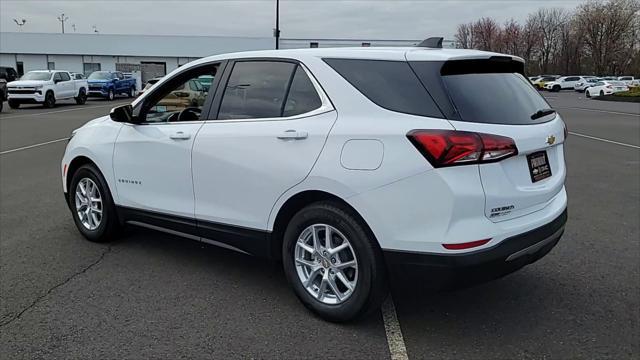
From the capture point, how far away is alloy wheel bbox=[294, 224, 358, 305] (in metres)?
3.55

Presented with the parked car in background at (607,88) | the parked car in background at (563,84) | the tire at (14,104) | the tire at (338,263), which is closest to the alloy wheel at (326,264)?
the tire at (338,263)

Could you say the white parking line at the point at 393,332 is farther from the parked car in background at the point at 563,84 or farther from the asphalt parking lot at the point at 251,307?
the parked car in background at the point at 563,84

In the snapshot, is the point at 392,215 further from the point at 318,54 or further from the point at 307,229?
the point at 318,54

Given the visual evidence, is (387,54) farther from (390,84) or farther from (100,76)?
(100,76)

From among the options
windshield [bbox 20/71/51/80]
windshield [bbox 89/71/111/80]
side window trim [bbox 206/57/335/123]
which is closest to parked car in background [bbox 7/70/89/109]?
windshield [bbox 20/71/51/80]

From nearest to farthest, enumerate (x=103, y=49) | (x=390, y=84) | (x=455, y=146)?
1. (x=455, y=146)
2. (x=390, y=84)
3. (x=103, y=49)

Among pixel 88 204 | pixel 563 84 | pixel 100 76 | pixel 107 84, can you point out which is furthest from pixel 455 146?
pixel 563 84

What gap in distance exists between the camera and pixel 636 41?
240 ft

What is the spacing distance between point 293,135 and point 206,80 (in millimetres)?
1230

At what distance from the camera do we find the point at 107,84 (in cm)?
3631

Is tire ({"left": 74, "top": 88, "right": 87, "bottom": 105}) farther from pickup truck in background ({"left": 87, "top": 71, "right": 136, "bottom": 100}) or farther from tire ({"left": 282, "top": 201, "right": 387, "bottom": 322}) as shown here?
tire ({"left": 282, "top": 201, "right": 387, "bottom": 322})

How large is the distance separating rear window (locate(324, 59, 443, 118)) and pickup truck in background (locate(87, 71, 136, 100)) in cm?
3578

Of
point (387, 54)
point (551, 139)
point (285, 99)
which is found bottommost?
point (551, 139)

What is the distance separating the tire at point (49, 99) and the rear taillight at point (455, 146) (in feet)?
91.4
